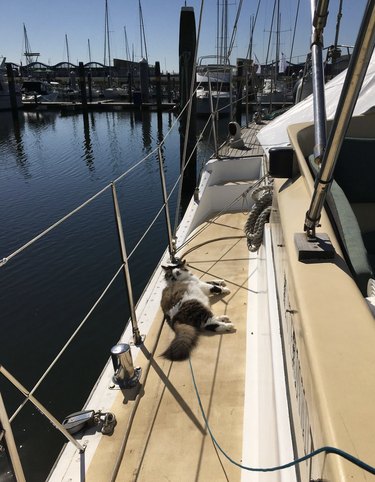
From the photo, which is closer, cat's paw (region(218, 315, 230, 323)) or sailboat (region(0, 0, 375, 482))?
sailboat (region(0, 0, 375, 482))

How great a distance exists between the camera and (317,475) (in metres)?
0.85

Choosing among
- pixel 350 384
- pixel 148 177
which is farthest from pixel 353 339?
pixel 148 177

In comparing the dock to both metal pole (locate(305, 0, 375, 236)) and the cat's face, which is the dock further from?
metal pole (locate(305, 0, 375, 236))

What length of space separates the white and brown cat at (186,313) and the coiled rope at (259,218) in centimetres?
54

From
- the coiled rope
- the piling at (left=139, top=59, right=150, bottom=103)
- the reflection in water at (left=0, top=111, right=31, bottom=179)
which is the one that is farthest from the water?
the piling at (left=139, top=59, right=150, bottom=103)

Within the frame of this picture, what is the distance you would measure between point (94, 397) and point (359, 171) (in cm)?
231

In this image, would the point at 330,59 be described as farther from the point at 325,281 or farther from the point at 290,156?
the point at 325,281

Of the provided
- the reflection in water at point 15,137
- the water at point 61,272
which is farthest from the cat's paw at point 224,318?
the reflection in water at point 15,137

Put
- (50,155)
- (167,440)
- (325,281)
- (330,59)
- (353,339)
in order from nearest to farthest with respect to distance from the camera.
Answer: (353,339) < (325,281) < (167,440) < (330,59) < (50,155)

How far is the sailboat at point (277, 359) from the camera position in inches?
36.6

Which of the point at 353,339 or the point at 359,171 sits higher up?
the point at 359,171

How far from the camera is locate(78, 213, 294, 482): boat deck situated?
1.89 m

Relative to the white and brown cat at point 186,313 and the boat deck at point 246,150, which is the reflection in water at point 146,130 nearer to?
the boat deck at point 246,150

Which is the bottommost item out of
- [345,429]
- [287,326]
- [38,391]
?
[38,391]
